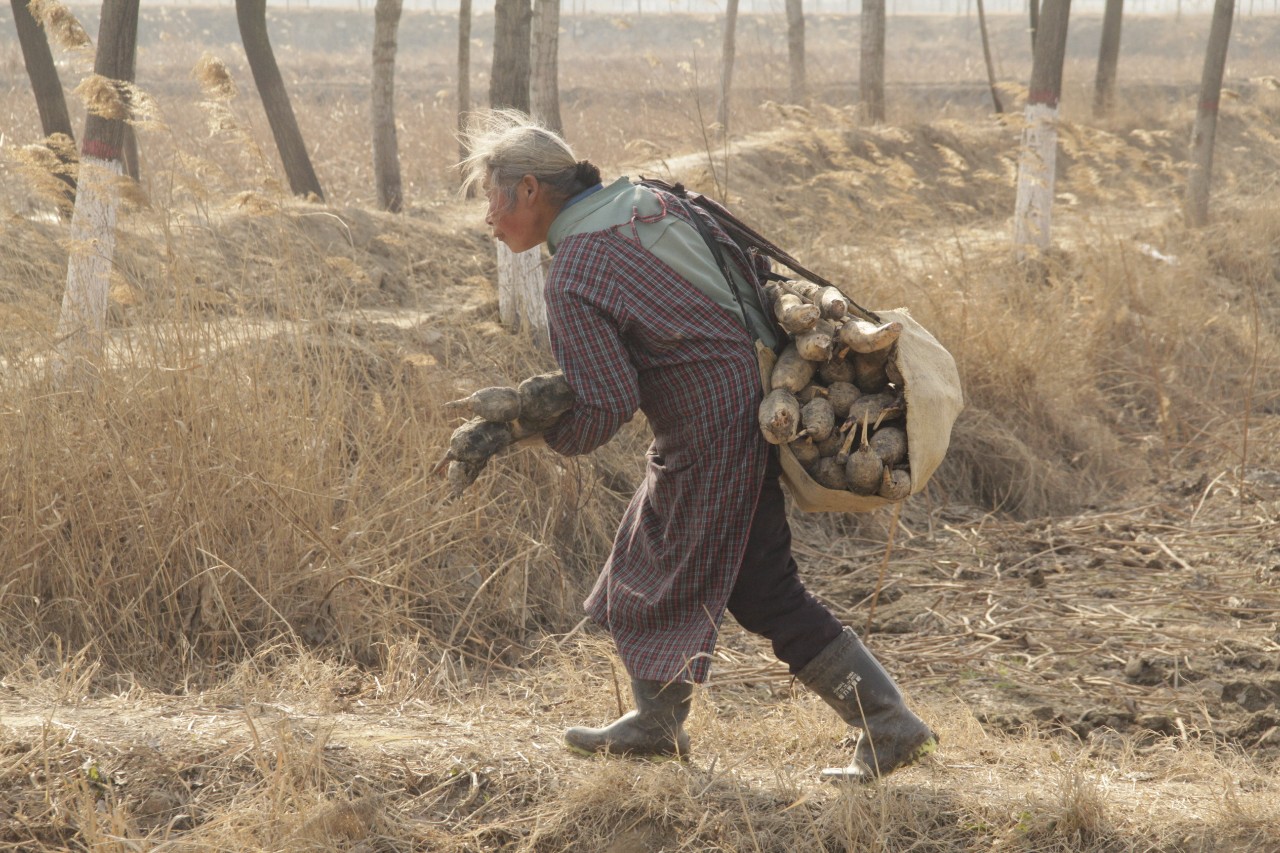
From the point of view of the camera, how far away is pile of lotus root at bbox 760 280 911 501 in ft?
7.99

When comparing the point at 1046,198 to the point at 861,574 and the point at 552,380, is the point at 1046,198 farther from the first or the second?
the point at 552,380

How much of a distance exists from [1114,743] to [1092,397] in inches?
140

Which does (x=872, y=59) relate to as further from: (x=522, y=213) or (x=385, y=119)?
(x=522, y=213)

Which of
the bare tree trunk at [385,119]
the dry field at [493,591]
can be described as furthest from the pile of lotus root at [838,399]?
the bare tree trunk at [385,119]

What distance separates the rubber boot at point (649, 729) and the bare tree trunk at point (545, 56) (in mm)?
5073

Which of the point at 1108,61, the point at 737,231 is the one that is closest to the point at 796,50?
the point at 1108,61

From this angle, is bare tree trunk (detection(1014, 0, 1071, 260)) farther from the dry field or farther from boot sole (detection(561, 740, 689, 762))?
boot sole (detection(561, 740, 689, 762))

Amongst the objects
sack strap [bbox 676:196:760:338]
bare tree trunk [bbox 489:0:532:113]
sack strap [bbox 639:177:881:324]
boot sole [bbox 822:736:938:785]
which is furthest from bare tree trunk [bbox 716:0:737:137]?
boot sole [bbox 822:736:938:785]

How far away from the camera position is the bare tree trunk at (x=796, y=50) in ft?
46.5

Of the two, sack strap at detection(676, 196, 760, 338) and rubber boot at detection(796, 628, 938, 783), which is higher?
sack strap at detection(676, 196, 760, 338)

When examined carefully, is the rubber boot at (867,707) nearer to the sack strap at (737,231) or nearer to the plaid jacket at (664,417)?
the plaid jacket at (664,417)

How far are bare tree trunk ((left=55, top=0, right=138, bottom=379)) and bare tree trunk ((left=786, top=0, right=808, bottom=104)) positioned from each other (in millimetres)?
10407

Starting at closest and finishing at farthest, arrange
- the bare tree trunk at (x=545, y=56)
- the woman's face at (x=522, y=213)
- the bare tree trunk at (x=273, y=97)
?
1. the woman's face at (x=522, y=213)
2. the bare tree trunk at (x=545, y=56)
3. the bare tree trunk at (x=273, y=97)

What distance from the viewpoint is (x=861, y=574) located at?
15.5 feet
